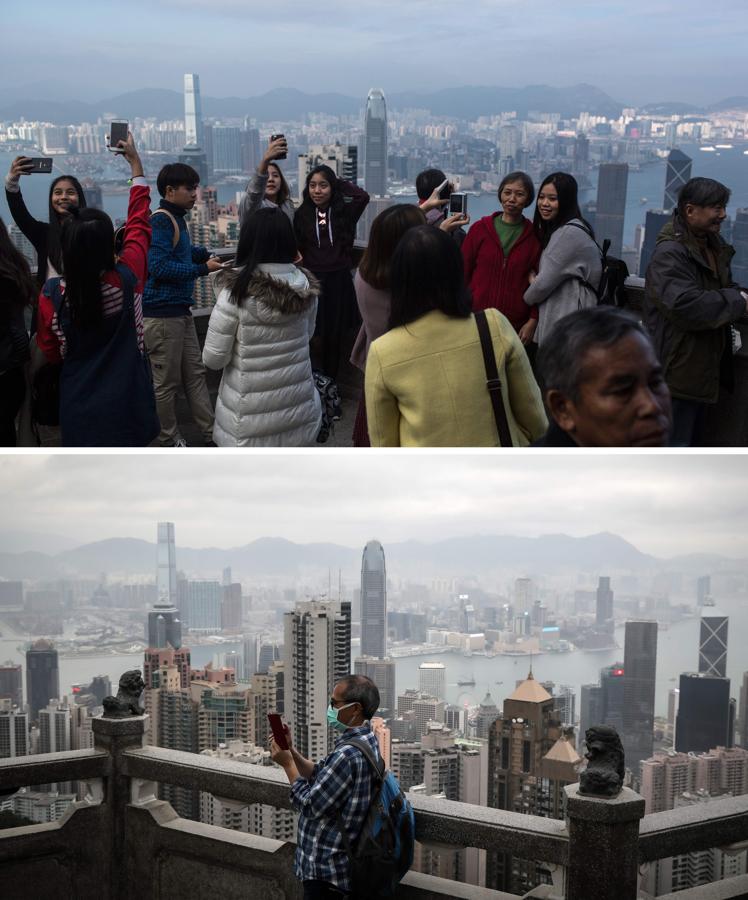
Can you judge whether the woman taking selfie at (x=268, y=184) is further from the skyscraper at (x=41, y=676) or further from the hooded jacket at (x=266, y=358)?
the skyscraper at (x=41, y=676)

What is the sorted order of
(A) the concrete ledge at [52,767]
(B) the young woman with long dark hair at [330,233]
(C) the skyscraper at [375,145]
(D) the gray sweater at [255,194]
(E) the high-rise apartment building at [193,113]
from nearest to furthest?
(A) the concrete ledge at [52,767], (D) the gray sweater at [255,194], (B) the young woman with long dark hair at [330,233], (C) the skyscraper at [375,145], (E) the high-rise apartment building at [193,113]

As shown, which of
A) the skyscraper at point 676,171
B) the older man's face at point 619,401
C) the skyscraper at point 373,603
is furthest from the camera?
the skyscraper at point 676,171

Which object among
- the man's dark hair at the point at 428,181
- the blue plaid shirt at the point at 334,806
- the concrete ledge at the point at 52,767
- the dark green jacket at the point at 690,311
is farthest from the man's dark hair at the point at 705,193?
the concrete ledge at the point at 52,767

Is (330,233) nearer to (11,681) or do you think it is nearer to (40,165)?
(40,165)

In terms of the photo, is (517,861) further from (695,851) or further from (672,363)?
(672,363)

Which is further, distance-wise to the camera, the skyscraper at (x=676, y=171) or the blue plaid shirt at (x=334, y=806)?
the skyscraper at (x=676, y=171)

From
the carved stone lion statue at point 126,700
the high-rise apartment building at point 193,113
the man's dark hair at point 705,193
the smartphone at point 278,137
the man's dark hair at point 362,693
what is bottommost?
the carved stone lion statue at point 126,700

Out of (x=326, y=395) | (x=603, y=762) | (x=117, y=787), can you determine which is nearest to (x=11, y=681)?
(x=117, y=787)

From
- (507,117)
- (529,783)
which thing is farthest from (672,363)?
(507,117)
